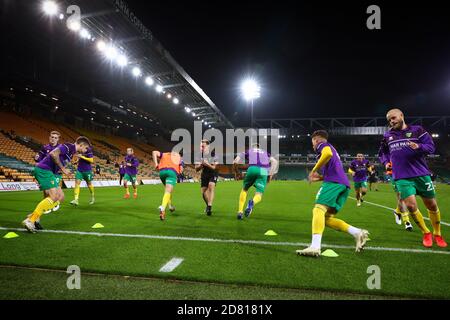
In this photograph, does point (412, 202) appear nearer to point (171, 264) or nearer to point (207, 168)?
point (171, 264)

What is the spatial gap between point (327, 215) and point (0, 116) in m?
35.9

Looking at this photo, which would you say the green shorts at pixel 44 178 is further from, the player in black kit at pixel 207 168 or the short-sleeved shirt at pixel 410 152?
the short-sleeved shirt at pixel 410 152

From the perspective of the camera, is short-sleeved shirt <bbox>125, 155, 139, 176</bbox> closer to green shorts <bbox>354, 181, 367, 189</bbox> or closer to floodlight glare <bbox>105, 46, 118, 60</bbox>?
green shorts <bbox>354, 181, 367, 189</bbox>

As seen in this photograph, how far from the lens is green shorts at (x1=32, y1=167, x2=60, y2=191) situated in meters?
5.88

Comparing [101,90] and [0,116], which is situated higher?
[101,90]

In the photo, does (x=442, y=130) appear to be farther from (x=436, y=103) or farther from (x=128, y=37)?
(x=128, y=37)

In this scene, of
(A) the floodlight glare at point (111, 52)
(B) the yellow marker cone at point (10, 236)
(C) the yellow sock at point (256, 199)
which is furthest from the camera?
(A) the floodlight glare at point (111, 52)

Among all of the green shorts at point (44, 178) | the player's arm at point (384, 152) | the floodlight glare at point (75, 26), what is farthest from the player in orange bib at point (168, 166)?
the floodlight glare at point (75, 26)

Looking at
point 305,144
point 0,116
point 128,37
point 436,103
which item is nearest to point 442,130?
point 436,103

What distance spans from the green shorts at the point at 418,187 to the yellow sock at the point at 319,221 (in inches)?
68.2

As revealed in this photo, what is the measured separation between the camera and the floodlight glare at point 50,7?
17319 millimetres

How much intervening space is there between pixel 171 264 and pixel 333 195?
252cm

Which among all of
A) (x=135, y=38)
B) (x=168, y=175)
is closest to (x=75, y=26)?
(x=135, y=38)

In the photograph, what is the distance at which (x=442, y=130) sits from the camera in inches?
2215
